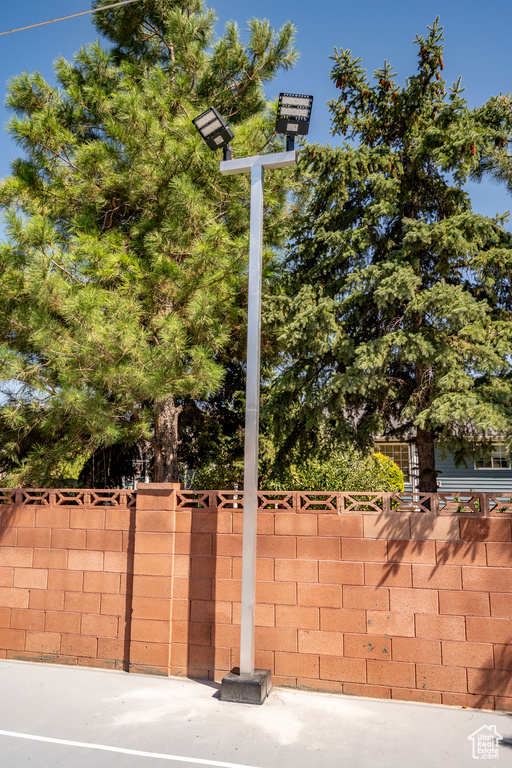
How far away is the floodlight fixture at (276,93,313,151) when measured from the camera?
4613 mm

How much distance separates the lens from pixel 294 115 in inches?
182

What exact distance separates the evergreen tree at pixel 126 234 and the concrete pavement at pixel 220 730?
2.45m

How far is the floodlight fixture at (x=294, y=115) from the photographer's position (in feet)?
15.1

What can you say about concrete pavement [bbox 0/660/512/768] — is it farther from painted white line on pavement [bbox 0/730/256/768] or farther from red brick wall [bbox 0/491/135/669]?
red brick wall [bbox 0/491/135/669]

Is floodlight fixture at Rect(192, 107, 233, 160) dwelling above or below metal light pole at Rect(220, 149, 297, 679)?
above

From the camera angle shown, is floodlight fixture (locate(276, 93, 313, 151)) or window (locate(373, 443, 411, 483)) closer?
floodlight fixture (locate(276, 93, 313, 151))

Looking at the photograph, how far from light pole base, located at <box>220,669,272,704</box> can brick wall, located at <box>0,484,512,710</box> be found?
1.24 feet

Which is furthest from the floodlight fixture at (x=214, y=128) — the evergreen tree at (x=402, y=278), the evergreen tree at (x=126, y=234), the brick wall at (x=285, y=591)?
the brick wall at (x=285, y=591)

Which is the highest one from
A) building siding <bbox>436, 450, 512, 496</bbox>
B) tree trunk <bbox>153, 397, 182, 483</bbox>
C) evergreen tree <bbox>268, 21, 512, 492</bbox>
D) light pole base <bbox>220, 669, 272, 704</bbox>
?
evergreen tree <bbox>268, 21, 512, 492</bbox>

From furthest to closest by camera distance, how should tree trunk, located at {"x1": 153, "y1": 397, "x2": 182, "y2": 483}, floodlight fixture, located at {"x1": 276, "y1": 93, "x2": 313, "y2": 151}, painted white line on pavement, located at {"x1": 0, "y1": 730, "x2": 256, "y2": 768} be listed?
tree trunk, located at {"x1": 153, "y1": 397, "x2": 182, "y2": 483}, floodlight fixture, located at {"x1": 276, "y1": 93, "x2": 313, "y2": 151}, painted white line on pavement, located at {"x1": 0, "y1": 730, "x2": 256, "y2": 768}

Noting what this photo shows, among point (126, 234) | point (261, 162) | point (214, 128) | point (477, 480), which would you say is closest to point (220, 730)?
point (261, 162)

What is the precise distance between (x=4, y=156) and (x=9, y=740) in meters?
6.65

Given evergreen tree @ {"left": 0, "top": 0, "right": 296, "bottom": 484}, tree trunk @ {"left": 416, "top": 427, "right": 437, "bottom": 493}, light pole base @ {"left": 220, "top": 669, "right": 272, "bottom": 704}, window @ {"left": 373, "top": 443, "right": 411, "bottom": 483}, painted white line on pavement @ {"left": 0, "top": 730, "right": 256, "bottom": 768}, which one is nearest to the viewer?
painted white line on pavement @ {"left": 0, "top": 730, "right": 256, "bottom": 768}
